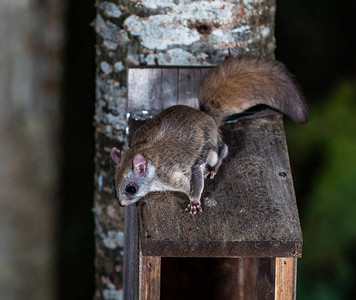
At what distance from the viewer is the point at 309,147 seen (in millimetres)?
5441

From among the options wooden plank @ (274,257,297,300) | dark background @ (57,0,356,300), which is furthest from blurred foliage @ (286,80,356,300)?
wooden plank @ (274,257,297,300)

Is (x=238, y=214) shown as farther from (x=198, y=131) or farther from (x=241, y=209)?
(x=198, y=131)

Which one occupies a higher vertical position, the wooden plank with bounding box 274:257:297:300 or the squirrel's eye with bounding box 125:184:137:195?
the squirrel's eye with bounding box 125:184:137:195

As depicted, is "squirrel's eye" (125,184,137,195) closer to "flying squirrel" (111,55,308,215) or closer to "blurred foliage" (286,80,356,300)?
"flying squirrel" (111,55,308,215)

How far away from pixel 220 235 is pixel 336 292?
8.82ft

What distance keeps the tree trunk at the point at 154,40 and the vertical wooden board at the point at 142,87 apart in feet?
0.53

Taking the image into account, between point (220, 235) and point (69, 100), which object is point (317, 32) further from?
point (220, 235)

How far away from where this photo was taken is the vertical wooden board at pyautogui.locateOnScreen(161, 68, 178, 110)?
3.01 m

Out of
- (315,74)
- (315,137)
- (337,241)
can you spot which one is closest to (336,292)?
(337,241)

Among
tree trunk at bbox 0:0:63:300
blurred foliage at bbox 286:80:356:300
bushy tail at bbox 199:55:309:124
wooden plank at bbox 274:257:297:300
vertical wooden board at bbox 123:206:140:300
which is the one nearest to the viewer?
wooden plank at bbox 274:257:297:300

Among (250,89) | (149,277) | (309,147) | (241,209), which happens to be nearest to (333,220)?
(309,147)

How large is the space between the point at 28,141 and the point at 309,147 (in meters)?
2.06

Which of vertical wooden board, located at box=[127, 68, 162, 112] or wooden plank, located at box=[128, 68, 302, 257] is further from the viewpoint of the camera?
vertical wooden board, located at box=[127, 68, 162, 112]

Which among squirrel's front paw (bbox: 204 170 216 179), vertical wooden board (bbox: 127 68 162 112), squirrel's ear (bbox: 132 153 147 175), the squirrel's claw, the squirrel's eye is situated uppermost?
vertical wooden board (bbox: 127 68 162 112)
